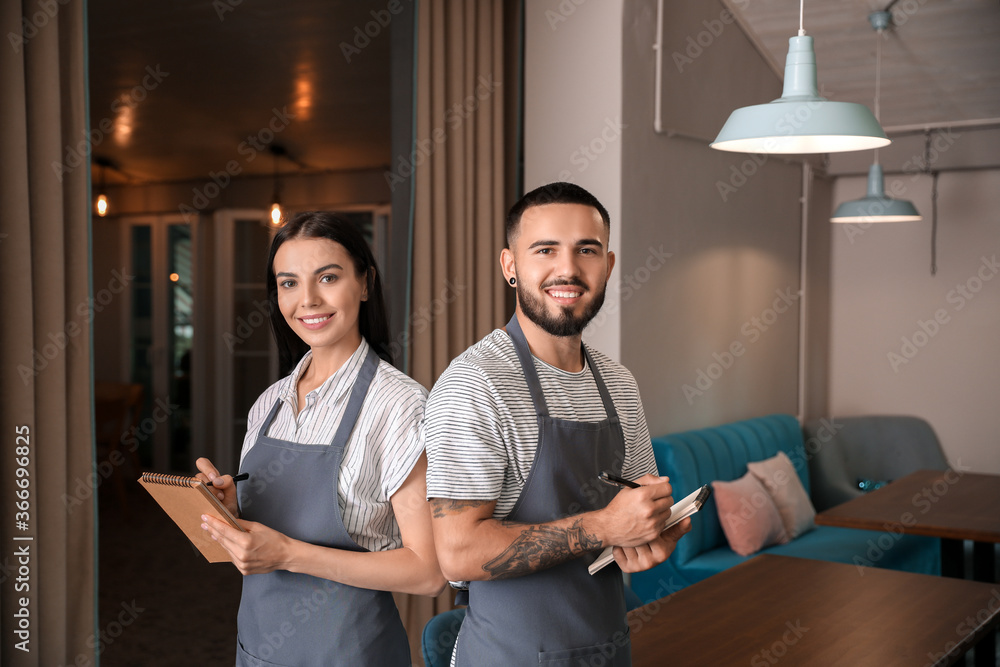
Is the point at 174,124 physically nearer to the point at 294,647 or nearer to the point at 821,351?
the point at 821,351

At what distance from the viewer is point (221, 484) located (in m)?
1.68

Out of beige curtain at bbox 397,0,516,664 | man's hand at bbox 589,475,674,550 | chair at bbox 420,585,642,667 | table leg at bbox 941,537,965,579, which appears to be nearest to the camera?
man's hand at bbox 589,475,674,550

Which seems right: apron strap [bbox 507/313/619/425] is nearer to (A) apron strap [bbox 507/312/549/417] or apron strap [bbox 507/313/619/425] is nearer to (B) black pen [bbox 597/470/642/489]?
(A) apron strap [bbox 507/312/549/417]

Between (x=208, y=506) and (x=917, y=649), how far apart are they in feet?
5.23

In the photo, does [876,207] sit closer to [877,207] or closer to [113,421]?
[877,207]

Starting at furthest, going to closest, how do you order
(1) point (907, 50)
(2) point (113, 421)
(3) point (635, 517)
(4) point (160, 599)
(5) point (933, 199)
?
(2) point (113, 421) → (5) point (933, 199) → (1) point (907, 50) → (4) point (160, 599) → (3) point (635, 517)

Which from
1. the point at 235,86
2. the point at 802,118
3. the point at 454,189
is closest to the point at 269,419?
the point at 802,118

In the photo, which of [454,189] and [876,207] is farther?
[876,207]

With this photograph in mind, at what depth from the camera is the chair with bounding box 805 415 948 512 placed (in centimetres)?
532

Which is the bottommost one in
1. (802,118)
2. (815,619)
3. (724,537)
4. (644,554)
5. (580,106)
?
(724,537)

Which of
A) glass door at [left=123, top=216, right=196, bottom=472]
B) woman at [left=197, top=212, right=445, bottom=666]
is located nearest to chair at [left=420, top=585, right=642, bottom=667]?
woman at [left=197, top=212, right=445, bottom=666]

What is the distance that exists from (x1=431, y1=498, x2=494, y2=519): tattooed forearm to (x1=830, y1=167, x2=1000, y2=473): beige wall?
4.94 m

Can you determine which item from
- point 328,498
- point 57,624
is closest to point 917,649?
point 328,498

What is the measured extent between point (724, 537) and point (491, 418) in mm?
3050
